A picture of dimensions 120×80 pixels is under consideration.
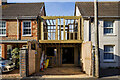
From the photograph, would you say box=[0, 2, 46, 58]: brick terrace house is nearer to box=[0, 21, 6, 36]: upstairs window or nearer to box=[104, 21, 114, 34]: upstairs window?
box=[0, 21, 6, 36]: upstairs window

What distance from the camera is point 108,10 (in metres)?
12.1

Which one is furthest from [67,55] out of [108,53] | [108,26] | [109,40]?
[108,26]

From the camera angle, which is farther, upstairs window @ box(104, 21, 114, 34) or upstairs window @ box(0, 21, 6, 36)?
upstairs window @ box(0, 21, 6, 36)

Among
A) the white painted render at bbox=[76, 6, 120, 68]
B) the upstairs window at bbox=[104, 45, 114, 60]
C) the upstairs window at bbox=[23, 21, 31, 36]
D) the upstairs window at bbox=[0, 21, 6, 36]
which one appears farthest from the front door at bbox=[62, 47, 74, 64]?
the upstairs window at bbox=[0, 21, 6, 36]

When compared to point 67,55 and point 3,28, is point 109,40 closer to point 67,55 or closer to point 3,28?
point 67,55

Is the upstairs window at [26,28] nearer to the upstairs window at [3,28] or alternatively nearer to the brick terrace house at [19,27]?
the brick terrace house at [19,27]

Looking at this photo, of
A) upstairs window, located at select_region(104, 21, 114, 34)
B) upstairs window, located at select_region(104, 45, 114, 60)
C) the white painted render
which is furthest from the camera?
upstairs window, located at select_region(104, 21, 114, 34)

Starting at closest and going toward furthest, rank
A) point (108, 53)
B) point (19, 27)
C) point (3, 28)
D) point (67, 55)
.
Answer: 1. point (108, 53)
2. point (19, 27)
3. point (3, 28)
4. point (67, 55)

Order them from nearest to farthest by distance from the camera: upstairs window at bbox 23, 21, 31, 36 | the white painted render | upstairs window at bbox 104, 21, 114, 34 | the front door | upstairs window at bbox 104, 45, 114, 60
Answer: the white painted render
upstairs window at bbox 104, 45, 114, 60
upstairs window at bbox 104, 21, 114, 34
upstairs window at bbox 23, 21, 31, 36
the front door

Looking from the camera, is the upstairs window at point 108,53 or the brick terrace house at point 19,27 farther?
the brick terrace house at point 19,27

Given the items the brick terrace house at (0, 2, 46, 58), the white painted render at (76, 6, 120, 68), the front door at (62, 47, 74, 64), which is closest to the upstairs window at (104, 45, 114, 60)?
the white painted render at (76, 6, 120, 68)

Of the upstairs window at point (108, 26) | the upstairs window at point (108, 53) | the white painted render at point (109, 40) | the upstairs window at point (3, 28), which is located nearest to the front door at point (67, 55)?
the white painted render at point (109, 40)

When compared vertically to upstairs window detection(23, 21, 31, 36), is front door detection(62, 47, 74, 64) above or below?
below

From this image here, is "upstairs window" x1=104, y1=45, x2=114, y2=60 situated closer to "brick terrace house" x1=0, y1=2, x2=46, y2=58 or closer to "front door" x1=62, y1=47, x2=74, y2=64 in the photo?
"front door" x1=62, y1=47, x2=74, y2=64
